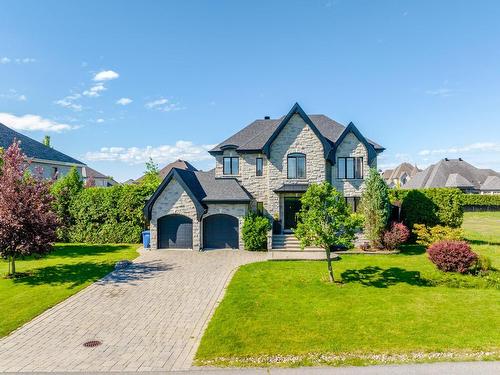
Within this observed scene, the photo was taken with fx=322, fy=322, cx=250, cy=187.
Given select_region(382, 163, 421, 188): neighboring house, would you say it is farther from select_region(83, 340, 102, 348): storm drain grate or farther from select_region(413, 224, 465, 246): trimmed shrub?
select_region(83, 340, 102, 348): storm drain grate

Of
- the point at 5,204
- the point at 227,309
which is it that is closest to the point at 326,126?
the point at 227,309

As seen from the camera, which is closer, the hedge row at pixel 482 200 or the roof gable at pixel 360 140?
the roof gable at pixel 360 140

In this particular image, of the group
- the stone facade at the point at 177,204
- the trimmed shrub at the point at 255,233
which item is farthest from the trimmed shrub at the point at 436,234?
the stone facade at the point at 177,204

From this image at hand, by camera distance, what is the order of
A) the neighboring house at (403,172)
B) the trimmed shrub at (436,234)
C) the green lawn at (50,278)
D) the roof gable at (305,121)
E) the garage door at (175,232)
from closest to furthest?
the green lawn at (50,278)
the trimmed shrub at (436,234)
the garage door at (175,232)
the roof gable at (305,121)
the neighboring house at (403,172)

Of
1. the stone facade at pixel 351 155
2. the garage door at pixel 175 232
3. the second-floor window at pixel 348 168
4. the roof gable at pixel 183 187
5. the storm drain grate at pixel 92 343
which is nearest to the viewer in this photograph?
the storm drain grate at pixel 92 343

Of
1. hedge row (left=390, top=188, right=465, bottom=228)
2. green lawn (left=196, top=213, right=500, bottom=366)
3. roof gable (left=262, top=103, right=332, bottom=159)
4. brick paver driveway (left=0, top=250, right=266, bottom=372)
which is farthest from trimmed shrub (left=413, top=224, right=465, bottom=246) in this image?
brick paver driveway (left=0, top=250, right=266, bottom=372)

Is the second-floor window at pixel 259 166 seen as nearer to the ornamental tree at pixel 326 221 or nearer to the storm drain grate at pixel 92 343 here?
the ornamental tree at pixel 326 221

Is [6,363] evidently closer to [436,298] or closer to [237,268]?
[237,268]
